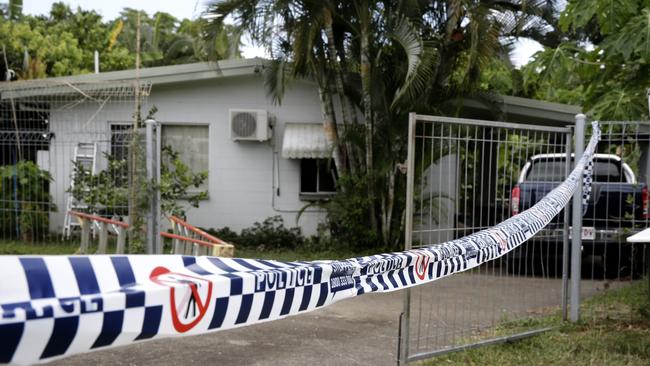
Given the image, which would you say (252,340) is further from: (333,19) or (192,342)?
(333,19)

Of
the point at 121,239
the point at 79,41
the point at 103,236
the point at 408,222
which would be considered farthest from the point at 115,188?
the point at 79,41

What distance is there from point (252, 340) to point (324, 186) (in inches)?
286

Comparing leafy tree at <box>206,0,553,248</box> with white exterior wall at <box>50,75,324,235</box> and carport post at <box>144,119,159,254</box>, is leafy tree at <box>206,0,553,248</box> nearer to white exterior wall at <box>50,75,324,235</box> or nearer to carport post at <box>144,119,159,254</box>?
white exterior wall at <box>50,75,324,235</box>

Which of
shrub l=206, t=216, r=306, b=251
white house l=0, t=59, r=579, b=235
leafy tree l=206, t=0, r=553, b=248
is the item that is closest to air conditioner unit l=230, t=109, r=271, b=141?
white house l=0, t=59, r=579, b=235

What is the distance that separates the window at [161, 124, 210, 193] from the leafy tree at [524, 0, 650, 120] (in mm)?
6479

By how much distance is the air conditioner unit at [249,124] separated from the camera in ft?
40.8

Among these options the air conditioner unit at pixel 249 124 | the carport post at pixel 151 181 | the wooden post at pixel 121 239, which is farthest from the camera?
the air conditioner unit at pixel 249 124

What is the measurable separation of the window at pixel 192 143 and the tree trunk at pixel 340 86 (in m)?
2.77

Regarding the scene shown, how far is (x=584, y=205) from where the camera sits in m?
6.64

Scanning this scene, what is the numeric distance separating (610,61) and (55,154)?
8763mm

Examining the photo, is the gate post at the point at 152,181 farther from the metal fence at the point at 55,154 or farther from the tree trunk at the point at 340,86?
the tree trunk at the point at 340,86

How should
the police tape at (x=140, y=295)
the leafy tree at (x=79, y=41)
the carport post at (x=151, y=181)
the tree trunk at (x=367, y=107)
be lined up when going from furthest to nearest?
the leafy tree at (x=79, y=41) < the tree trunk at (x=367, y=107) < the carport post at (x=151, y=181) < the police tape at (x=140, y=295)

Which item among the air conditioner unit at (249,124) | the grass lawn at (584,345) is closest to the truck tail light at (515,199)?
the grass lawn at (584,345)

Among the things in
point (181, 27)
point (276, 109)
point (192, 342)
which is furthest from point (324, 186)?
point (181, 27)
